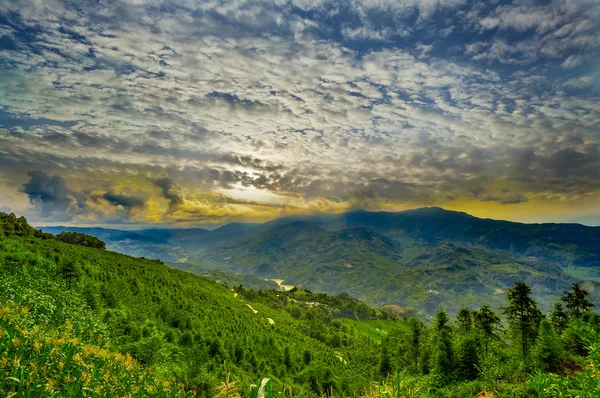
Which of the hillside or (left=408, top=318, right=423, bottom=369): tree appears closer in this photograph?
the hillside

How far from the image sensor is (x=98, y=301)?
917 inches

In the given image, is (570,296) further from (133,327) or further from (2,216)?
(2,216)

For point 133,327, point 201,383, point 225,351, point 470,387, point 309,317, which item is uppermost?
point 201,383

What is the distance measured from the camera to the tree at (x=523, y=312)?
2222 inches

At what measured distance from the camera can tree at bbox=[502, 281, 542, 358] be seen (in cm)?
5644

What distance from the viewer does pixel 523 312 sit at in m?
59.7

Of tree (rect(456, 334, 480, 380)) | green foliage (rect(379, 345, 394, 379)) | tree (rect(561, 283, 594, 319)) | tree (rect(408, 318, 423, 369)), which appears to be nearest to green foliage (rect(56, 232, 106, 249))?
green foliage (rect(379, 345, 394, 379))

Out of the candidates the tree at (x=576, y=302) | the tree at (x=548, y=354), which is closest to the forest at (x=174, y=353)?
the tree at (x=548, y=354)

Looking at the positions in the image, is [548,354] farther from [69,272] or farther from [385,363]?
[385,363]

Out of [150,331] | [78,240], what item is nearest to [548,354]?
[150,331]

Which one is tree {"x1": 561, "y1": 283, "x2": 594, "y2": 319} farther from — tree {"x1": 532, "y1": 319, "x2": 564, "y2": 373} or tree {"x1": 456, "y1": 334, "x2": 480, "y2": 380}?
tree {"x1": 532, "y1": 319, "x2": 564, "y2": 373}

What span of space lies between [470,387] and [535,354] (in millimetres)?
11004

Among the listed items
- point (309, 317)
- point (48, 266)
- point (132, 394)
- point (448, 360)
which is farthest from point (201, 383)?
point (309, 317)

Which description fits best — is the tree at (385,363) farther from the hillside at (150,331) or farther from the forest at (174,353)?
the hillside at (150,331)
